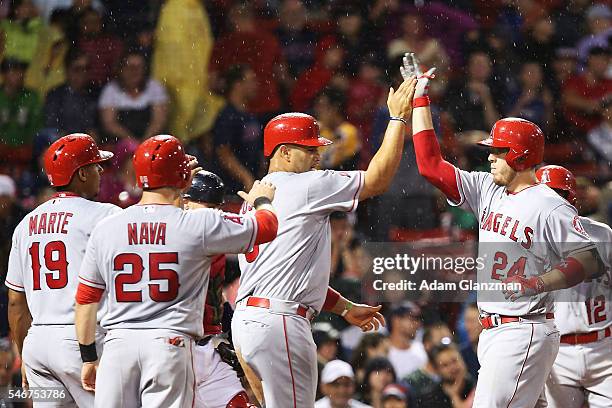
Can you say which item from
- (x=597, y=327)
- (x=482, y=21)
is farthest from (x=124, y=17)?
(x=597, y=327)

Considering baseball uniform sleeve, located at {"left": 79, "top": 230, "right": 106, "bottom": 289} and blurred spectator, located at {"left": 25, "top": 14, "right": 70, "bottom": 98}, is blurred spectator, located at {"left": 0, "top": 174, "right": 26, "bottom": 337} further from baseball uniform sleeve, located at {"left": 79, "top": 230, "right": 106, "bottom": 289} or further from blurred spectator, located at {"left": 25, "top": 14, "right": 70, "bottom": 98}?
baseball uniform sleeve, located at {"left": 79, "top": 230, "right": 106, "bottom": 289}

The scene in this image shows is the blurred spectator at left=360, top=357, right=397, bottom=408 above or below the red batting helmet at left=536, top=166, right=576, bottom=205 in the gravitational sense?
below

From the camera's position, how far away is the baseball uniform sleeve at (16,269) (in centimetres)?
620

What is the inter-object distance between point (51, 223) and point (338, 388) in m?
2.66

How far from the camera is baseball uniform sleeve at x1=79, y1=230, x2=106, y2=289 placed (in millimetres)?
5168

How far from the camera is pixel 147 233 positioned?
16.5 ft

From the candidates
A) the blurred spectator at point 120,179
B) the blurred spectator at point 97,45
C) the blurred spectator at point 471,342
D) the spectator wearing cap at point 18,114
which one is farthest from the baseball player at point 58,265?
the blurred spectator at point 97,45

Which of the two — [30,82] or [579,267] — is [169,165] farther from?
[30,82]

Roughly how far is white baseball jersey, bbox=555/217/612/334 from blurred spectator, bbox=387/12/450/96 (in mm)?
4358

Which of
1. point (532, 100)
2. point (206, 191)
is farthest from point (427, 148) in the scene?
point (532, 100)

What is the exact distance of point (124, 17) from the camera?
1120 cm

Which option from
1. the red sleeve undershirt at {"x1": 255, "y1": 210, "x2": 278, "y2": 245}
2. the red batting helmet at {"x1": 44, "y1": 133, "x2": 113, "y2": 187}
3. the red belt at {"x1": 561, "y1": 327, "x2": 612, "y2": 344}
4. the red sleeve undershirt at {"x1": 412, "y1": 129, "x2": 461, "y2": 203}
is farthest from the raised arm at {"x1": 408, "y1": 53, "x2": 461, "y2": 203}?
the red batting helmet at {"x1": 44, "y1": 133, "x2": 113, "y2": 187}

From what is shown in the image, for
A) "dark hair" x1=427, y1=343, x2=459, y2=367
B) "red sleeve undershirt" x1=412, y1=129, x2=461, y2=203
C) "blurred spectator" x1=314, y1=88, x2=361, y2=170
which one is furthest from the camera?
"blurred spectator" x1=314, y1=88, x2=361, y2=170

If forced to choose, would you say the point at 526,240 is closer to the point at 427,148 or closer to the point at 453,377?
the point at 427,148
